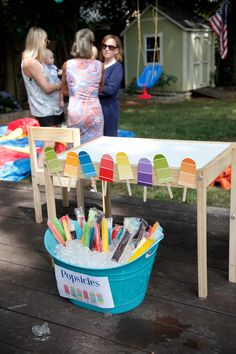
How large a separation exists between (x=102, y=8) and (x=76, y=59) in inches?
479

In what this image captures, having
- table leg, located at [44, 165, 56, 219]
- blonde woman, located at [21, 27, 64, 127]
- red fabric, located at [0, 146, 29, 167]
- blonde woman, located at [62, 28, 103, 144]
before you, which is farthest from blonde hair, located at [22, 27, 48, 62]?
table leg, located at [44, 165, 56, 219]

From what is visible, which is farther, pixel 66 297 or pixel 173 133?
pixel 173 133

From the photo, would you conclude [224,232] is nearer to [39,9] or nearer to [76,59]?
[76,59]

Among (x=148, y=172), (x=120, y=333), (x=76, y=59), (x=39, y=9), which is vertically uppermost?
(x=39, y=9)

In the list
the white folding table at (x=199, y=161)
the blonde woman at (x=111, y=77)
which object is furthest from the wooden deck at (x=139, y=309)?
the blonde woman at (x=111, y=77)

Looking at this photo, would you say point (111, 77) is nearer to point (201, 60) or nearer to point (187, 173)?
point (187, 173)

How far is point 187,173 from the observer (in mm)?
2160

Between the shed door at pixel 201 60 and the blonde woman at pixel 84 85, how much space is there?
32.7ft

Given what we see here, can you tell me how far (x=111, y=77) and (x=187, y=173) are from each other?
2.24 meters

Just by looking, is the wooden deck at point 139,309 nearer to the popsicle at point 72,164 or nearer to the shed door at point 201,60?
the popsicle at point 72,164

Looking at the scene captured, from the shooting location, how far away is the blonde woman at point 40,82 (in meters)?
3.96

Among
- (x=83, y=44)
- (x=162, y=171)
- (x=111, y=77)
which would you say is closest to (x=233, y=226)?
(x=162, y=171)

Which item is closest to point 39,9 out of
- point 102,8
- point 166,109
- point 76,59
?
point 102,8

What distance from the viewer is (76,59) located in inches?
148
